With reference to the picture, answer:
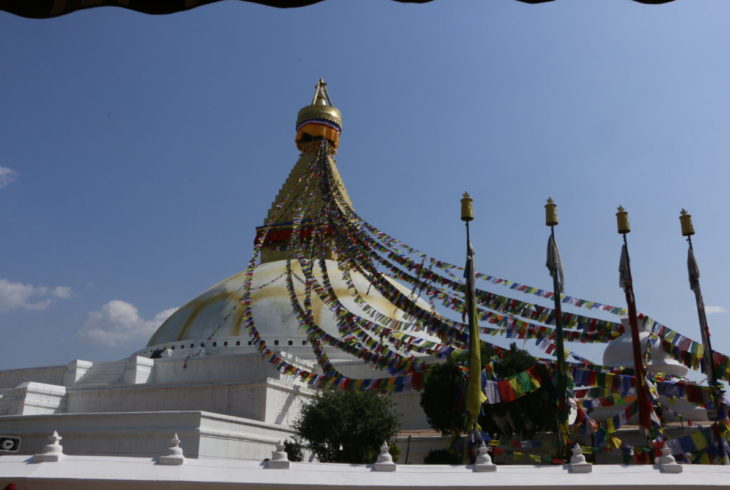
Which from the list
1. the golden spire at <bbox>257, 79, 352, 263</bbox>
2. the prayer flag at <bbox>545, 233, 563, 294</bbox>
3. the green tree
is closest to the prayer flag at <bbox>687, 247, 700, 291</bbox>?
the prayer flag at <bbox>545, 233, 563, 294</bbox>

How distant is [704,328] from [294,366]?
1219 cm

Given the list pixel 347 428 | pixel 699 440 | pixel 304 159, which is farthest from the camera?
pixel 304 159

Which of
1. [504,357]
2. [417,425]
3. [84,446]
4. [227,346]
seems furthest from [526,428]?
[227,346]

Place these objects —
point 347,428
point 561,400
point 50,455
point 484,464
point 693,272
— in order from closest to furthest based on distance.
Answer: point 50,455
point 484,464
point 561,400
point 693,272
point 347,428

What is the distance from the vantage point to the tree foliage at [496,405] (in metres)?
17.9

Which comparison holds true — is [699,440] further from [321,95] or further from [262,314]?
[321,95]

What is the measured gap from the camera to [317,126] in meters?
43.4

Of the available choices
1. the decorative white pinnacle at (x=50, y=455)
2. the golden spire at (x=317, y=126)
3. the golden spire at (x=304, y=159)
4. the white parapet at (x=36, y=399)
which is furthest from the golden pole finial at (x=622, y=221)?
the golden spire at (x=317, y=126)

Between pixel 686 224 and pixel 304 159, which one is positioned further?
pixel 304 159

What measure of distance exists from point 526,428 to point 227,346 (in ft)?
50.7

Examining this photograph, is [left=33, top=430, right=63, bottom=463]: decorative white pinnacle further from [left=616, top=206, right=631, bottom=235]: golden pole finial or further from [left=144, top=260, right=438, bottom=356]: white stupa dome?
[left=144, top=260, right=438, bottom=356]: white stupa dome

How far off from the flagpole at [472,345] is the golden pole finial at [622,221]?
3556 mm

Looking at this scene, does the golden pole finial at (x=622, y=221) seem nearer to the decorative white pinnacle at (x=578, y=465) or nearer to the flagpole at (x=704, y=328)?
the flagpole at (x=704, y=328)

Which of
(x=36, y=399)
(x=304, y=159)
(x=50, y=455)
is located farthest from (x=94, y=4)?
(x=304, y=159)
